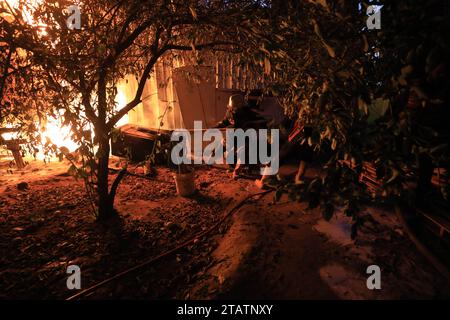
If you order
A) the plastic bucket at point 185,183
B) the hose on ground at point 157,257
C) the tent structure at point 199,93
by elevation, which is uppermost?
the tent structure at point 199,93

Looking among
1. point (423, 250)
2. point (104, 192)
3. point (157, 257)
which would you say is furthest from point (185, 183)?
point (423, 250)

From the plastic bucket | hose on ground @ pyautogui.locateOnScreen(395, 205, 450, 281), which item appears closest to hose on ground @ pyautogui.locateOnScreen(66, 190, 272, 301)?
the plastic bucket

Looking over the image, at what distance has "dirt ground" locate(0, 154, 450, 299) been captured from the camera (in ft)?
11.3

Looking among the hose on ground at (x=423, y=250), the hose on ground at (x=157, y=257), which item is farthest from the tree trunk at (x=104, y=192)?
the hose on ground at (x=423, y=250)

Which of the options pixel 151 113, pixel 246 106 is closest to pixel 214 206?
pixel 246 106

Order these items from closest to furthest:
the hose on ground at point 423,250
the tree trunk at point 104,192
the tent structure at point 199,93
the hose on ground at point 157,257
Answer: the hose on ground at point 423,250 → the hose on ground at point 157,257 → the tree trunk at point 104,192 → the tent structure at point 199,93

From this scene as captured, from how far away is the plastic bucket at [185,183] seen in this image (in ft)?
20.1

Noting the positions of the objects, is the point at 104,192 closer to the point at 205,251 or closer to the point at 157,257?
the point at 157,257

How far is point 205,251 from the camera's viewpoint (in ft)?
14.4

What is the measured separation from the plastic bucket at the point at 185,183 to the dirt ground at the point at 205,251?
0.21 m

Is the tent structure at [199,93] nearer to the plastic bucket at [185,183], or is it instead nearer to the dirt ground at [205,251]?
the plastic bucket at [185,183]

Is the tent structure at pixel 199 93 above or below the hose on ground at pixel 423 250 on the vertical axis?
above

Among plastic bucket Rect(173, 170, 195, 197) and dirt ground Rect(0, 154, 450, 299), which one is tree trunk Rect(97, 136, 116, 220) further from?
plastic bucket Rect(173, 170, 195, 197)

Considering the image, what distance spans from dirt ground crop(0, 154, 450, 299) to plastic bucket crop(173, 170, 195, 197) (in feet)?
A: 0.68
